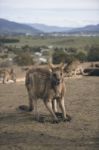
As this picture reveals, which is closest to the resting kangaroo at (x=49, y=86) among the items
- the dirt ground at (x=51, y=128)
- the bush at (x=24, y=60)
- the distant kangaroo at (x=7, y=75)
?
the dirt ground at (x=51, y=128)

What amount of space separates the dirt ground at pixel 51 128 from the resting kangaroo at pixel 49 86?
37 cm

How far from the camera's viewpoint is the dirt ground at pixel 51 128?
26.8 feet

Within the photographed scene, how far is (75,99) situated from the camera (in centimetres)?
1288

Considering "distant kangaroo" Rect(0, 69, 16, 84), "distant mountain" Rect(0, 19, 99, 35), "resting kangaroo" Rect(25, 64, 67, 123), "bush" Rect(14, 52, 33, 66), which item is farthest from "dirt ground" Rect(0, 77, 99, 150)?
"bush" Rect(14, 52, 33, 66)

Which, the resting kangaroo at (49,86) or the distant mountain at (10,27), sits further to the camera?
the distant mountain at (10,27)

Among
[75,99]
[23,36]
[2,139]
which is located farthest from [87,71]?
[23,36]

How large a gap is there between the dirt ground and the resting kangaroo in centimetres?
37

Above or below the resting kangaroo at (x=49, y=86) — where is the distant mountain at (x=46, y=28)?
above

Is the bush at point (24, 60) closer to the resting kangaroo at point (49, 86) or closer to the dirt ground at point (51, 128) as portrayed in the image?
the dirt ground at point (51, 128)

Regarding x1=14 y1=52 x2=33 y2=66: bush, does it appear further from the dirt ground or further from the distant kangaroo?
the dirt ground

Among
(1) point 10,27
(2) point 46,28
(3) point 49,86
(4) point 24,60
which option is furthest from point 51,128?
(1) point 10,27

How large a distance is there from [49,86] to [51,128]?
111 cm

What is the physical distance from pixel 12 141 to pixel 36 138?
0.45 metres

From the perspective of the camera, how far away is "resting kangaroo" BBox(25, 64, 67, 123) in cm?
995
